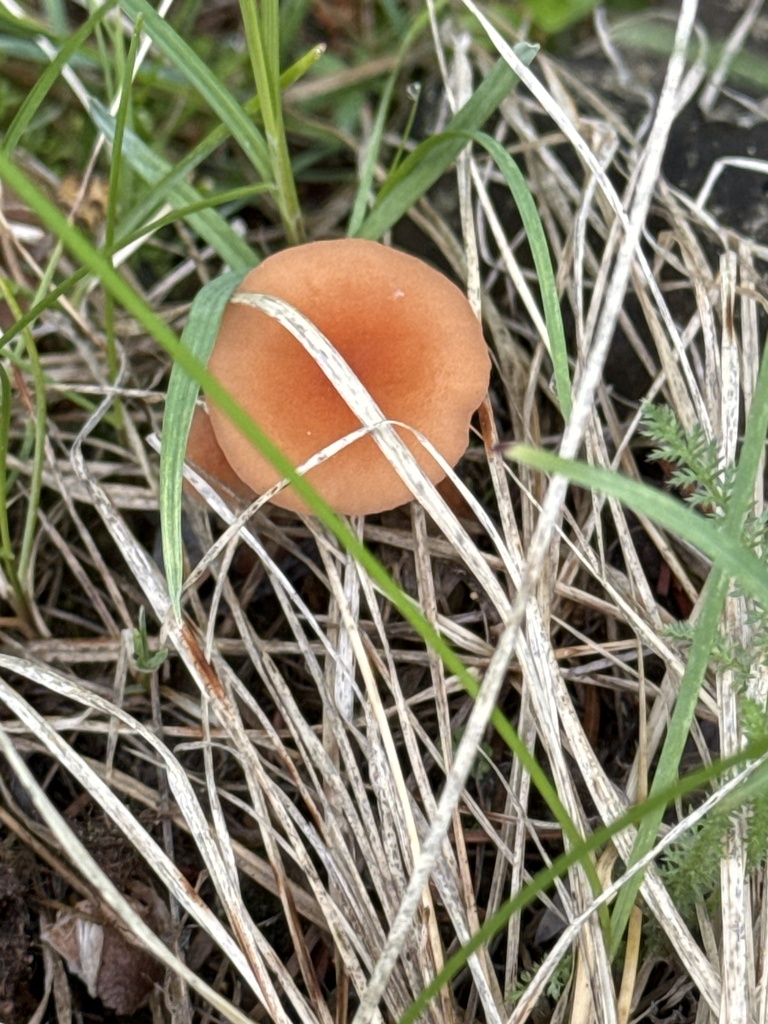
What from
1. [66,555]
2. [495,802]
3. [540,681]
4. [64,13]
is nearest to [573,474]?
[540,681]

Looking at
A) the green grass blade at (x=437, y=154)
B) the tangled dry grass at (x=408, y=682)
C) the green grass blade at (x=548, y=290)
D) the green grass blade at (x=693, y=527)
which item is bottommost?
the tangled dry grass at (x=408, y=682)

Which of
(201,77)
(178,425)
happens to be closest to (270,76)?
(201,77)

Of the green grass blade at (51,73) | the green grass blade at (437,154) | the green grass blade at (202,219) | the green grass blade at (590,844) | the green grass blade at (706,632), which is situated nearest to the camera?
the green grass blade at (590,844)

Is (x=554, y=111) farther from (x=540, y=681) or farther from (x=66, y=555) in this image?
(x=66, y=555)

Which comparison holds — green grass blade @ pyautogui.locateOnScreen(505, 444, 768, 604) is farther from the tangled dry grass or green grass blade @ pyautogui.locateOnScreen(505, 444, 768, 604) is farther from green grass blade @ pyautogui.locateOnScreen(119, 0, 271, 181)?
green grass blade @ pyautogui.locateOnScreen(119, 0, 271, 181)

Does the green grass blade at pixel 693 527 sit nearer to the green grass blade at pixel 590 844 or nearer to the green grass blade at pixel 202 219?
the green grass blade at pixel 590 844

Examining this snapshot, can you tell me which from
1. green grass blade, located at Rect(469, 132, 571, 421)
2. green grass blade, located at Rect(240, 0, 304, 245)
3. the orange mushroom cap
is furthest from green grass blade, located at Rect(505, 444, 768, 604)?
green grass blade, located at Rect(240, 0, 304, 245)

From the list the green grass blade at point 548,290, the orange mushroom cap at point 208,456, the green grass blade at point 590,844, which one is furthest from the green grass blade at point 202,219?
the green grass blade at point 590,844

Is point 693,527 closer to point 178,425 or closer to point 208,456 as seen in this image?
point 178,425
